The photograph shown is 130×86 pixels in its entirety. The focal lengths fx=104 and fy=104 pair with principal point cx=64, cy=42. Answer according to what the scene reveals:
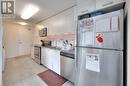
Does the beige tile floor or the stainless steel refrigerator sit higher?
the stainless steel refrigerator

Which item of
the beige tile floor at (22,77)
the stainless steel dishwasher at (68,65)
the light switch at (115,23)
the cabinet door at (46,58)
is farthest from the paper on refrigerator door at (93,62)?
the cabinet door at (46,58)

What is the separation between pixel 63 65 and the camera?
335 centimetres

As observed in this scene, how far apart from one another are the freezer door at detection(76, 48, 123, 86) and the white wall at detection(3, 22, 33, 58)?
6.51 m

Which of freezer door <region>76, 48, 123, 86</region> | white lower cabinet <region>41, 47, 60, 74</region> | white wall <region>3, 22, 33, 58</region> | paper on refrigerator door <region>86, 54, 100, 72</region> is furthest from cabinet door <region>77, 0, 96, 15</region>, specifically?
white wall <region>3, 22, 33, 58</region>

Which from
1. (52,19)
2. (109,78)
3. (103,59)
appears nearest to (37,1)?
(52,19)

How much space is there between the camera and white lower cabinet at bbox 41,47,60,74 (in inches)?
151

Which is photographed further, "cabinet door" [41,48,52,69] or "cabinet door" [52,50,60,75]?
"cabinet door" [41,48,52,69]

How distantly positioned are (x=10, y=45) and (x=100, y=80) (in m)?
7.31

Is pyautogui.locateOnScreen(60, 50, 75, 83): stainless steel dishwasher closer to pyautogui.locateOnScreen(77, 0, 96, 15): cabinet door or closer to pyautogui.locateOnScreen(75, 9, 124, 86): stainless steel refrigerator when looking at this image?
pyautogui.locateOnScreen(75, 9, 124, 86): stainless steel refrigerator

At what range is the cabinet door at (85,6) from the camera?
2097 mm

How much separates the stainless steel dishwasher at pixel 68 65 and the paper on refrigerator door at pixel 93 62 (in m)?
1.02

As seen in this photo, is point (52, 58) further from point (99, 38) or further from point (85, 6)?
point (99, 38)

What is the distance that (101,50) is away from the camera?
1.71 m

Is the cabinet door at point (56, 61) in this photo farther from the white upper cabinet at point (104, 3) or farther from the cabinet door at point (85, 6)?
the white upper cabinet at point (104, 3)
